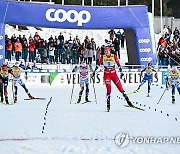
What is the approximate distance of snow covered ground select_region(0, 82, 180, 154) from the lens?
8320mm

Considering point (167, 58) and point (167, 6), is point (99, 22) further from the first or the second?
point (167, 6)

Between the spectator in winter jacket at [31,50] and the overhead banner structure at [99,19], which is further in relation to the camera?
the spectator in winter jacket at [31,50]

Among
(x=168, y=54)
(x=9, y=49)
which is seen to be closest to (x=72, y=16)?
(x=9, y=49)

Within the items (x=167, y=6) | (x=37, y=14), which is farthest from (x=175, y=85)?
(x=167, y=6)

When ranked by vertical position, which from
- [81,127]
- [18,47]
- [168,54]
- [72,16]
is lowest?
[81,127]

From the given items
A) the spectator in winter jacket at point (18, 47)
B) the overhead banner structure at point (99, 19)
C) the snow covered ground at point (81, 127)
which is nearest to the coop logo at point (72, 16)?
the overhead banner structure at point (99, 19)

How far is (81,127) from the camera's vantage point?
35.9 feet

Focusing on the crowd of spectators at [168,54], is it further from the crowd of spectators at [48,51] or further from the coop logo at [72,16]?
the coop logo at [72,16]

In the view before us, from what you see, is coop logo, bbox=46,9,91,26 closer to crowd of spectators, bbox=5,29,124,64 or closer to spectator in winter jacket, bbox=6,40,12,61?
crowd of spectators, bbox=5,29,124,64

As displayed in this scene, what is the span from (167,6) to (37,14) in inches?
1720

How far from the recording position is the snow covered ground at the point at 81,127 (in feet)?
27.3

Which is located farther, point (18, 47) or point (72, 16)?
point (18, 47)

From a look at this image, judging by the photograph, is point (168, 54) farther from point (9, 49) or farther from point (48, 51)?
point (9, 49)

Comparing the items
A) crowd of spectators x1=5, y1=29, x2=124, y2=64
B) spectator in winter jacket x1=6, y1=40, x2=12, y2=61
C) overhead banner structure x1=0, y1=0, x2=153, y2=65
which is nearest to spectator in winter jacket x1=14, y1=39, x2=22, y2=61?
crowd of spectators x1=5, y1=29, x2=124, y2=64
